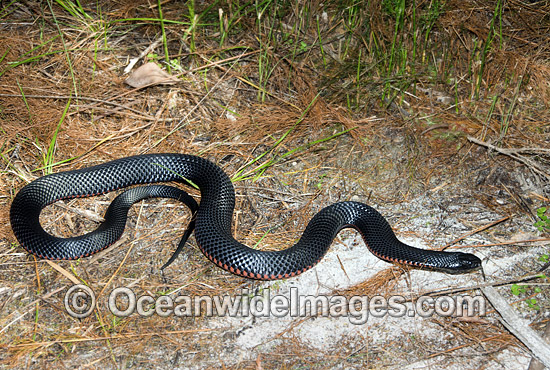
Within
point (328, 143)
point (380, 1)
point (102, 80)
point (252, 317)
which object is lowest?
point (252, 317)

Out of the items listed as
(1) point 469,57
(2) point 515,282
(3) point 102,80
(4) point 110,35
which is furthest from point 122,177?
(1) point 469,57

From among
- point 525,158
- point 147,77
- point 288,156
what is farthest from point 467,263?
point 147,77

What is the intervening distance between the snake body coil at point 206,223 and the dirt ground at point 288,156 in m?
0.15

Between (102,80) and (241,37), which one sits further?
(241,37)

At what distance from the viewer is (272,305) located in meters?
4.43

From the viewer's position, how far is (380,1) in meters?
6.20

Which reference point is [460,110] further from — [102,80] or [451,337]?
[102,80]

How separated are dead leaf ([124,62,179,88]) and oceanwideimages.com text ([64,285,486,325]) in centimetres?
283

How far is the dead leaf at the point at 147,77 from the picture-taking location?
621 cm

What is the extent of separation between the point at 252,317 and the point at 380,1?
4.26 metres
